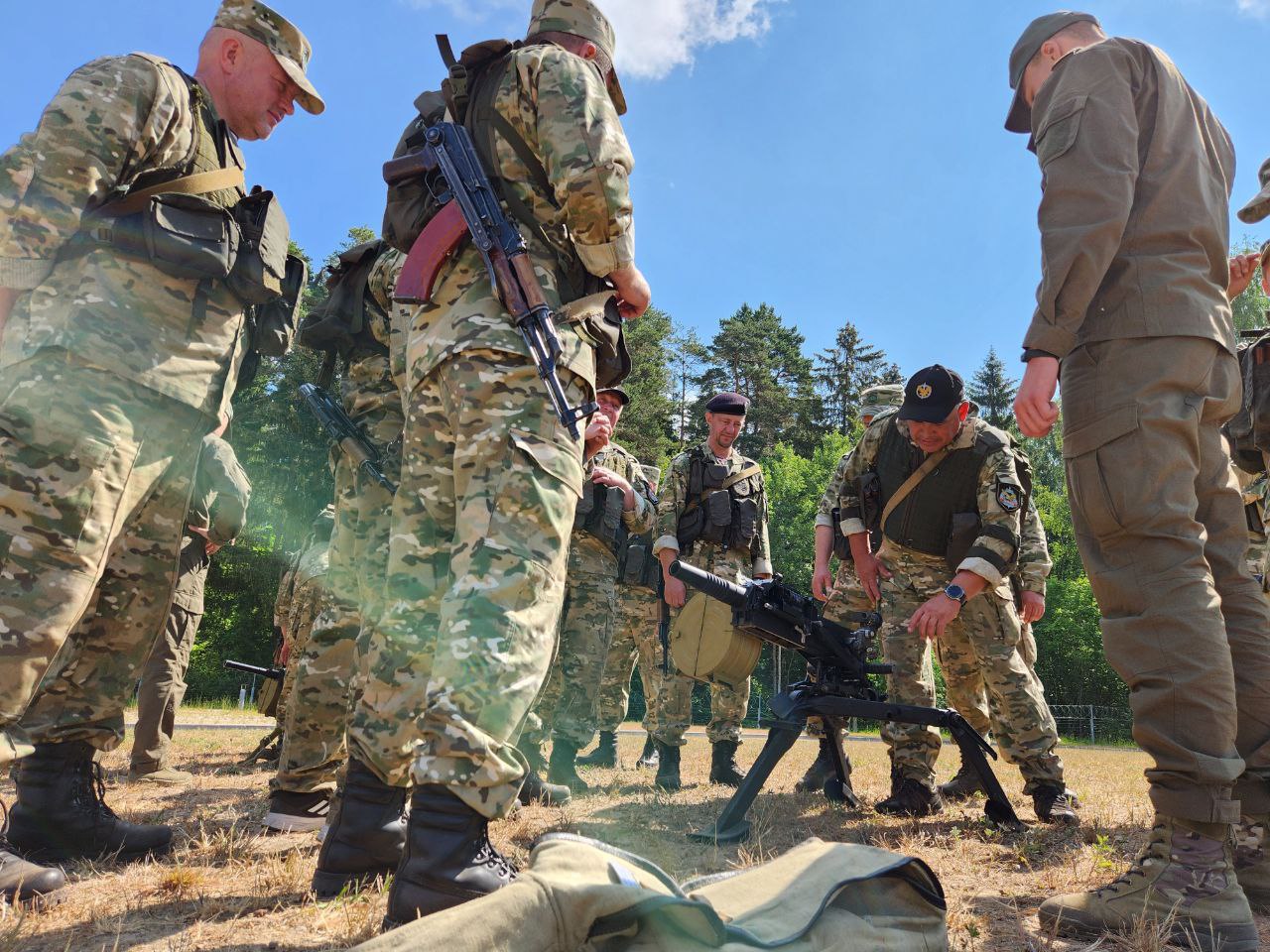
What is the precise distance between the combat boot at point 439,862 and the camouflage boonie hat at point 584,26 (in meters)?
2.35

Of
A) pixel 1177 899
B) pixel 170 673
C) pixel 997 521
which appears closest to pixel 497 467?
pixel 1177 899

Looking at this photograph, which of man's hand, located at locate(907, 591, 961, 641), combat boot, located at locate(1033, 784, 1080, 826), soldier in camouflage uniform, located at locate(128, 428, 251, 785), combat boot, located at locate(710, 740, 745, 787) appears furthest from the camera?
combat boot, located at locate(710, 740, 745, 787)

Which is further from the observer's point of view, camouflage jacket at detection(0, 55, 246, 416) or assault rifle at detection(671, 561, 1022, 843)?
assault rifle at detection(671, 561, 1022, 843)

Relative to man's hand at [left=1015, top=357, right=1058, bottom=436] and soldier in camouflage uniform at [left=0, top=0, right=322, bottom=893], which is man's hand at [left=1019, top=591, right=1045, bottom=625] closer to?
man's hand at [left=1015, top=357, right=1058, bottom=436]

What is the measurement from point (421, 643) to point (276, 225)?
188 cm

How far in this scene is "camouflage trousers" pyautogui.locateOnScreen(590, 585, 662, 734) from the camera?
27.2 ft

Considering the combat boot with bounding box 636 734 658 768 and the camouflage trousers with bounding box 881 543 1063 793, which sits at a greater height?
the camouflage trousers with bounding box 881 543 1063 793

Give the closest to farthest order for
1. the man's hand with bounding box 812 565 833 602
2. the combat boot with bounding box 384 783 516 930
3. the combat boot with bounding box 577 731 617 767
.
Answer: the combat boot with bounding box 384 783 516 930 < the man's hand with bounding box 812 565 833 602 < the combat boot with bounding box 577 731 617 767

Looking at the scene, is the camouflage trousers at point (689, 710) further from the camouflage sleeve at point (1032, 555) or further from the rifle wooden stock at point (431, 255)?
the rifle wooden stock at point (431, 255)

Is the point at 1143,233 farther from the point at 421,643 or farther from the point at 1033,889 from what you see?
the point at 421,643

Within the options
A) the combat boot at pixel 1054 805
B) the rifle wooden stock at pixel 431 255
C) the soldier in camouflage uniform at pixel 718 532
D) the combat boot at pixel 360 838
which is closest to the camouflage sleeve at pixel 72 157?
the rifle wooden stock at pixel 431 255

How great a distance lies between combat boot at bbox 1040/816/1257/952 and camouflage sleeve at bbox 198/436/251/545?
359 cm

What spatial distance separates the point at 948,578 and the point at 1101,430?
2.55 metres

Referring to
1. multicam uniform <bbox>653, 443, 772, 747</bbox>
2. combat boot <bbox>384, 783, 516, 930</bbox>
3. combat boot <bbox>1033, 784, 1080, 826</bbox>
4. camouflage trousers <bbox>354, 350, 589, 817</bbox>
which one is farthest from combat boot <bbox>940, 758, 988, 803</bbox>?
combat boot <bbox>384, 783, 516, 930</bbox>
